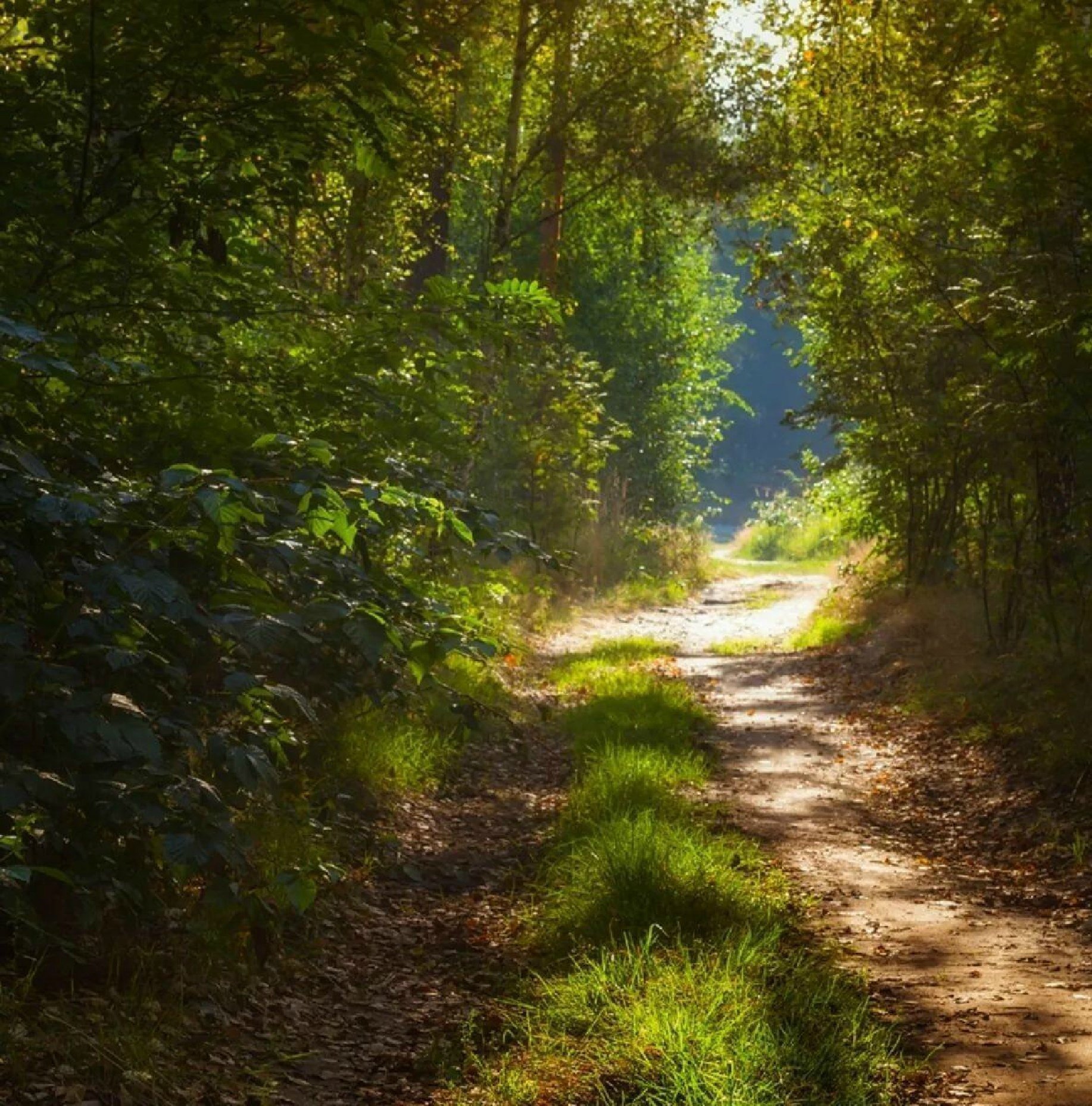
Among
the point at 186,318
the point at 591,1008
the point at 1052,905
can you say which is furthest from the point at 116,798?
the point at 1052,905

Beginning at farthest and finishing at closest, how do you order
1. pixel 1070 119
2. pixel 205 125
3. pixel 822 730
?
pixel 822 730, pixel 1070 119, pixel 205 125

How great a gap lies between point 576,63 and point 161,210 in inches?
437

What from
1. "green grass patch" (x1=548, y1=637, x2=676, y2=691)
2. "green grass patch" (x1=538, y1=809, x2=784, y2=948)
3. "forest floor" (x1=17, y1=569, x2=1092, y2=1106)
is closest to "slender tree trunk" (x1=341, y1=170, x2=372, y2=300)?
"forest floor" (x1=17, y1=569, x2=1092, y2=1106)

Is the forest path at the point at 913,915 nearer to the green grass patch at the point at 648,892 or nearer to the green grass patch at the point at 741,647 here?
the green grass patch at the point at 648,892

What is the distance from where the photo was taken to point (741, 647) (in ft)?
58.4

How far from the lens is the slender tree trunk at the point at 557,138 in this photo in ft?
45.2

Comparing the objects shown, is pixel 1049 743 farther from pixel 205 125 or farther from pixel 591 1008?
pixel 205 125

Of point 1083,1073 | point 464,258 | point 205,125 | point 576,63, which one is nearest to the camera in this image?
point 1083,1073

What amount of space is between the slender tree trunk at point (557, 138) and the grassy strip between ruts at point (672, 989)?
8600 millimetres

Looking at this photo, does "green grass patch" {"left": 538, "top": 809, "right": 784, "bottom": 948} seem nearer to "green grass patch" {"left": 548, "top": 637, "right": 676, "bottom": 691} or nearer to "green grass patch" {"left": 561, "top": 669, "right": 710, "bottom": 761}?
"green grass patch" {"left": 561, "top": 669, "right": 710, "bottom": 761}

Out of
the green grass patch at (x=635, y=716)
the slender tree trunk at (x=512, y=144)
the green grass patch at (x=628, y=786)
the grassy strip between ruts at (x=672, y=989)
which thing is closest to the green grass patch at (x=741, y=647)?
the green grass patch at (x=635, y=716)

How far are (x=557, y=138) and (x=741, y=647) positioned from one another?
6.87m

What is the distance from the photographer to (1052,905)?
6.64 metres

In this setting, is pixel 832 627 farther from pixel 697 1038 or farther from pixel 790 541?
pixel 790 541
